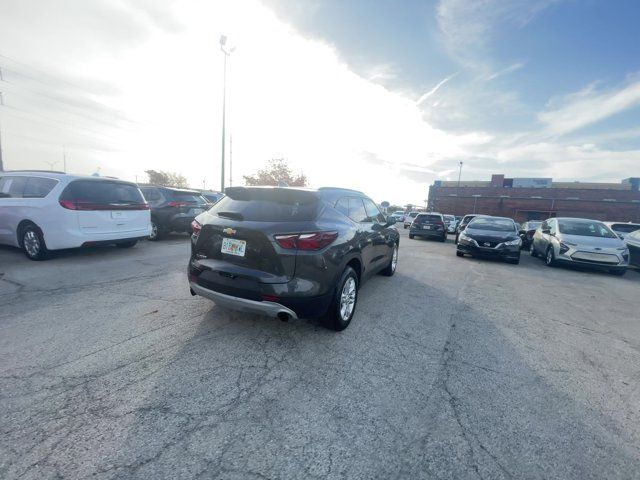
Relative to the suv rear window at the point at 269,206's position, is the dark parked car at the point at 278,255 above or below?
below

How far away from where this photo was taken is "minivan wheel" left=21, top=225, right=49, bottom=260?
5.83 metres

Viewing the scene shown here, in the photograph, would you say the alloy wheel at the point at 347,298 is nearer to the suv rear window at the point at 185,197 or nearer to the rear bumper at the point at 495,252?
the rear bumper at the point at 495,252

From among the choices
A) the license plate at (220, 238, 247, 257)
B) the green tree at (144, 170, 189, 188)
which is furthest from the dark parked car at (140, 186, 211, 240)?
the green tree at (144, 170, 189, 188)

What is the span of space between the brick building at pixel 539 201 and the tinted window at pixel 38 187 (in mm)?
42946

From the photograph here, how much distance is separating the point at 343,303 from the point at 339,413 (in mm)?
1450

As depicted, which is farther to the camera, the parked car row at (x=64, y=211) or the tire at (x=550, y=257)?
the tire at (x=550, y=257)

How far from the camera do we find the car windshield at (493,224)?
391 inches

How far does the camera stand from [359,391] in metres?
2.50

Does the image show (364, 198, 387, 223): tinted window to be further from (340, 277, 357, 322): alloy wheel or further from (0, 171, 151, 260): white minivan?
(0, 171, 151, 260): white minivan

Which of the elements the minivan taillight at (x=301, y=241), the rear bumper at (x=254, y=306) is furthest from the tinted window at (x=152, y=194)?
the minivan taillight at (x=301, y=241)

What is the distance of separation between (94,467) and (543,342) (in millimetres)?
4510

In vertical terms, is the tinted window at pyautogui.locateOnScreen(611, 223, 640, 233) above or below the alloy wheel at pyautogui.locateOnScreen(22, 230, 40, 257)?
above

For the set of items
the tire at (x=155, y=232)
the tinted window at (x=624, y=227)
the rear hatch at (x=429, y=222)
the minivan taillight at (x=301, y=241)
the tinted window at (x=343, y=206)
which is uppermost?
the tinted window at (x=343, y=206)

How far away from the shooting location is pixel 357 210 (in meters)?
4.39
